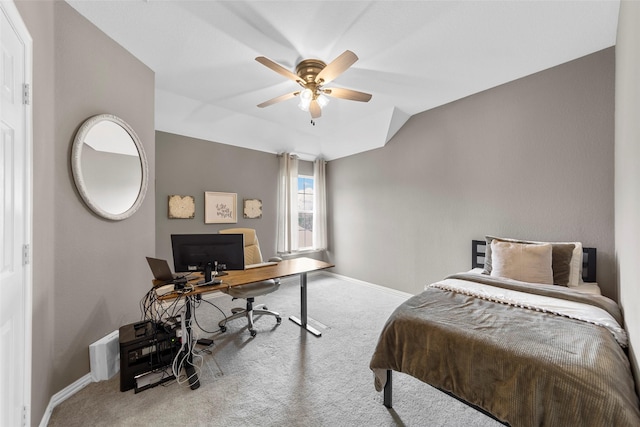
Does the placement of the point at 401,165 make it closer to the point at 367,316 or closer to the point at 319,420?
the point at 367,316

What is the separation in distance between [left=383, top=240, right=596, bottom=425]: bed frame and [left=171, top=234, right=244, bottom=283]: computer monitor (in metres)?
1.47

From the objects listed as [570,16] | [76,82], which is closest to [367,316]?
[570,16]

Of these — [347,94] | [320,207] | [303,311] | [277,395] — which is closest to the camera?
[277,395]

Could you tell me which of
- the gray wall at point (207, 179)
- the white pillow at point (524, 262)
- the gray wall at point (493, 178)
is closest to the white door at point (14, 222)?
the gray wall at point (207, 179)

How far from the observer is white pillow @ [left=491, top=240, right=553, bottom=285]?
2.14 m

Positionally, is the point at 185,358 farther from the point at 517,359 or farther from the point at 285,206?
the point at 285,206

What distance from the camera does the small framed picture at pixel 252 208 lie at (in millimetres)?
4227

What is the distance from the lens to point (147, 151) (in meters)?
2.41

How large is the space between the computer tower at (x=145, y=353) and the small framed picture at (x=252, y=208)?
240 centimetres

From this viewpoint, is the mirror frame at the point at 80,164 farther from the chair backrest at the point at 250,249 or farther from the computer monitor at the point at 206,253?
the chair backrest at the point at 250,249

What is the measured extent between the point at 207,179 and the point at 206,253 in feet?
6.95

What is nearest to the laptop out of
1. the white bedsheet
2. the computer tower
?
the computer tower

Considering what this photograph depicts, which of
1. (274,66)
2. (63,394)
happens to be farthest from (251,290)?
(274,66)

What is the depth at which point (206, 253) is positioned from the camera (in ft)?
6.84
